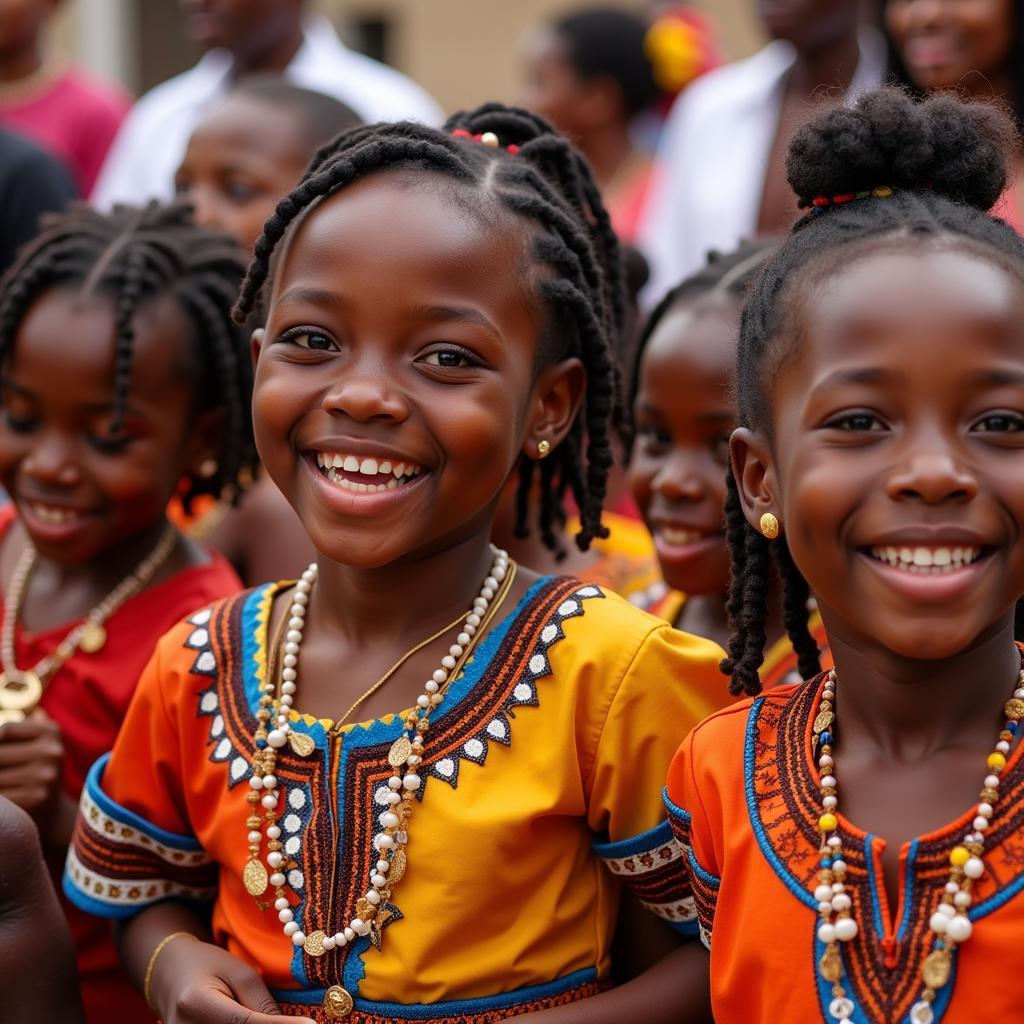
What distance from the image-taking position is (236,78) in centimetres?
548

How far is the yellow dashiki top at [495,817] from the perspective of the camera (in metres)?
2.23

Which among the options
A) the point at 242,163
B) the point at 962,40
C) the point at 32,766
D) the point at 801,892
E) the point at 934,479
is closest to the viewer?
the point at 934,479

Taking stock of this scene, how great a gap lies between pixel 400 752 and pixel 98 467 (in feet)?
3.33

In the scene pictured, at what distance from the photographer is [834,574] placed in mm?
1957

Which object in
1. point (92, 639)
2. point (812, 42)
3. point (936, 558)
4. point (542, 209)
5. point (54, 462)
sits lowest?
point (92, 639)

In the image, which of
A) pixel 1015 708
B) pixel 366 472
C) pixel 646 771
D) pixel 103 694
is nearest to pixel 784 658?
pixel 646 771

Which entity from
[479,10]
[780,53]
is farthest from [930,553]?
[479,10]

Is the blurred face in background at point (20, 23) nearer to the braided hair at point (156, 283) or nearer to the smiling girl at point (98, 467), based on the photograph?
the braided hair at point (156, 283)

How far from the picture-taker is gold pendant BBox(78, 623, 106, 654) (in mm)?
3008

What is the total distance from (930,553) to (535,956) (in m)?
0.82

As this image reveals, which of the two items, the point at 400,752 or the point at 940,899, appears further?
the point at 400,752

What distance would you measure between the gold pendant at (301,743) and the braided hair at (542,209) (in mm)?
540

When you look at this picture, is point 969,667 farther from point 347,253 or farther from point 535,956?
point 347,253

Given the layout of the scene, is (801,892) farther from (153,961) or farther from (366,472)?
(153,961)
